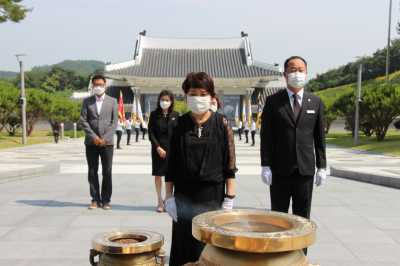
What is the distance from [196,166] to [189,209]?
1.03 feet

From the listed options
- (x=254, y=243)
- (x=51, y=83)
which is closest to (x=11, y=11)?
(x=254, y=243)

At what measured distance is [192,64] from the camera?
31531 mm

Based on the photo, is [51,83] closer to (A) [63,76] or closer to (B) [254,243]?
(A) [63,76]

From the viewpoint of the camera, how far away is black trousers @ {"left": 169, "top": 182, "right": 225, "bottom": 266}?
2.25m

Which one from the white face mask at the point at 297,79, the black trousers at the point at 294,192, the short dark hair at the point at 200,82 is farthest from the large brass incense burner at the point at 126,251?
the white face mask at the point at 297,79

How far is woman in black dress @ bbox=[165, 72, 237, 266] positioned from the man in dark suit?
618 millimetres

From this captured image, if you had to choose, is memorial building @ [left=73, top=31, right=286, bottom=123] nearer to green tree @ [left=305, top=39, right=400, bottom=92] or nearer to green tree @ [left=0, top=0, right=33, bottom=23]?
green tree @ [left=0, top=0, right=33, bottom=23]

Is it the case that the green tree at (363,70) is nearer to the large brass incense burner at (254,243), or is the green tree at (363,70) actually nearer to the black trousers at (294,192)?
the black trousers at (294,192)

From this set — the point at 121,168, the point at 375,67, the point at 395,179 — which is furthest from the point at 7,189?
the point at 375,67

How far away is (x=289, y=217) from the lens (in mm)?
1655

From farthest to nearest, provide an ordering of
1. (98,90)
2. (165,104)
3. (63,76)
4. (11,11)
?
(63,76) < (11,11) < (98,90) < (165,104)

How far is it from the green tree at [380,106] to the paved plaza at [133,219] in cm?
1320

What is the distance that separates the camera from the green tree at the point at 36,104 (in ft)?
74.3

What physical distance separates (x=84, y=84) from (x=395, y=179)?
68.9 metres
